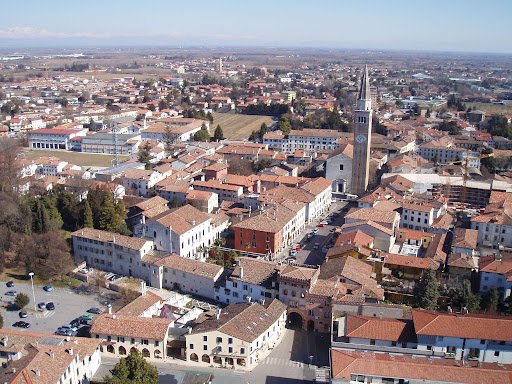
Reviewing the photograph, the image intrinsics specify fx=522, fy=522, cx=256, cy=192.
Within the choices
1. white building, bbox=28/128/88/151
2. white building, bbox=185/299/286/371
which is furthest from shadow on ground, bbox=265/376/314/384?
white building, bbox=28/128/88/151

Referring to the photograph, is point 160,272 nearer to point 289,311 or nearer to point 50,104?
point 289,311

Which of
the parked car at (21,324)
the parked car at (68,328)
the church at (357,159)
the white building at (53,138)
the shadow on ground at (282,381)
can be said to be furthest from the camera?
the white building at (53,138)

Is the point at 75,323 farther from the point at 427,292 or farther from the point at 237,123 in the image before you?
the point at 237,123

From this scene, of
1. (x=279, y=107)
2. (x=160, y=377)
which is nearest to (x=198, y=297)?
(x=160, y=377)

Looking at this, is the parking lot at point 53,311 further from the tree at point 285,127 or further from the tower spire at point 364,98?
the tree at point 285,127

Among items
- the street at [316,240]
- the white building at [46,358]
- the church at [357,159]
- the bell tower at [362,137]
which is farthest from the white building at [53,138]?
the white building at [46,358]

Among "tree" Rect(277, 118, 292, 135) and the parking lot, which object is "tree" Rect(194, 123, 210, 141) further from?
the parking lot

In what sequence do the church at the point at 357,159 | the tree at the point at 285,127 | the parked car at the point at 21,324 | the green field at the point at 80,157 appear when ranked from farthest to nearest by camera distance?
the tree at the point at 285,127
the green field at the point at 80,157
the church at the point at 357,159
the parked car at the point at 21,324

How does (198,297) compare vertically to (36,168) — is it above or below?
below
